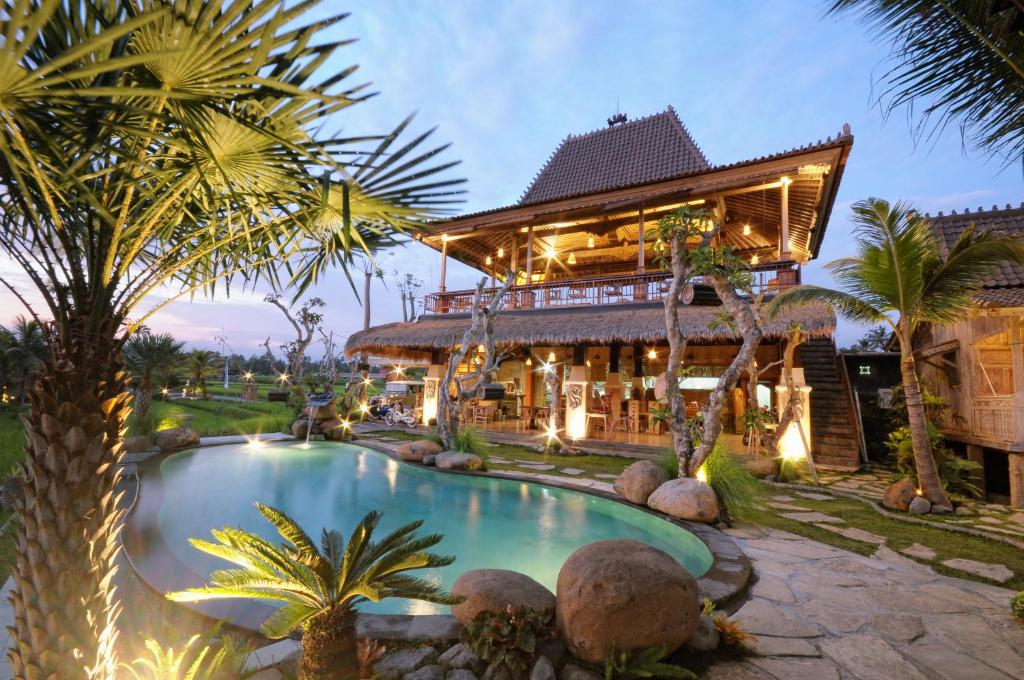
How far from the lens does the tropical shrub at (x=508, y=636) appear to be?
216 centimetres

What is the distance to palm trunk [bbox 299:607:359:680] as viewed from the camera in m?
1.99

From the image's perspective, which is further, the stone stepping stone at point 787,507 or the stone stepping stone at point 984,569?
the stone stepping stone at point 787,507

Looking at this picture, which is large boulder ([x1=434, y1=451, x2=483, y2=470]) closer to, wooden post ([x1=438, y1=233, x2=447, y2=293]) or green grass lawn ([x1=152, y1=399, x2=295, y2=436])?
green grass lawn ([x1=152, y1=399, x2=295, y2=436])

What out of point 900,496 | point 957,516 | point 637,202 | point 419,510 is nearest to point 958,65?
point 900,496

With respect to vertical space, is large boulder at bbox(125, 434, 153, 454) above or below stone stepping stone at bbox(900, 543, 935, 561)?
above

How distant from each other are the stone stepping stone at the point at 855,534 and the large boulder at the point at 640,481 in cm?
168

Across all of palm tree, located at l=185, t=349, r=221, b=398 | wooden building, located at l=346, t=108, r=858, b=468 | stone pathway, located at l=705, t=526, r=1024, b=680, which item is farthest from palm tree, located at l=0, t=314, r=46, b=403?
stone pathway, located at l=705, t=526, r=1024, b=680

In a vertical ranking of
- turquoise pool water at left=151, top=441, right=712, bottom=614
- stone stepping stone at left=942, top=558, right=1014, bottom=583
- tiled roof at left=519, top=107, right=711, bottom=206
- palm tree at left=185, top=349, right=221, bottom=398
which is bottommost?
turquoise pool water at left=151, top=441, right=712, bottom=614

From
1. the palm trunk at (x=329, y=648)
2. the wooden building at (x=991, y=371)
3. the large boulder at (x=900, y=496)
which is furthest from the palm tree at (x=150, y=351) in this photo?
the wooden building at (x=991, y=371)

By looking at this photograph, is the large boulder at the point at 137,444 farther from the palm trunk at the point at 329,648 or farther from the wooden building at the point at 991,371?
the wooden building at the point at 991,371

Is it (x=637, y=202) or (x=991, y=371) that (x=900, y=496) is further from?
(x=637, y=202)

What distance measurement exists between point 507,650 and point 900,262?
6.26 metres

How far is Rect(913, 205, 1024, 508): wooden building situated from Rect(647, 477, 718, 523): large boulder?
14.0ft

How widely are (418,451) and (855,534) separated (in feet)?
20.6
